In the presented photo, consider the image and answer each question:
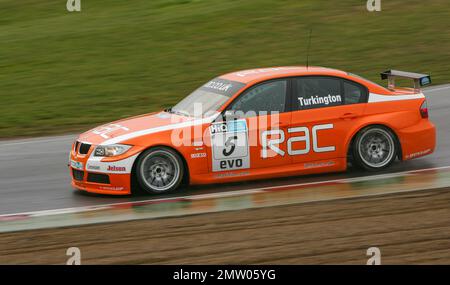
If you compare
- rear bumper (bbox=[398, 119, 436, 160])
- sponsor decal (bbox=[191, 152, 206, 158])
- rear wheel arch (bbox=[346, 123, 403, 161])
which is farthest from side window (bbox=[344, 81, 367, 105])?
sponsor decal (bbox=[191, 152, 206, 158])

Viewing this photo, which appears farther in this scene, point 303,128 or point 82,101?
point 82,101

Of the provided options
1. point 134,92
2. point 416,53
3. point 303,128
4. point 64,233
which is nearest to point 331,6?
point 416,53

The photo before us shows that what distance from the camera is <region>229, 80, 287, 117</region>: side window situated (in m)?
11.4

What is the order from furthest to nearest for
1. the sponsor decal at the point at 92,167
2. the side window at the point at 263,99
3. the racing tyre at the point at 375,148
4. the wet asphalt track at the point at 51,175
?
the racing tyre at the point at 375,148 < the side window at the point at 263,99 < the wet asphalt track at the point at 51,175 < the sponsor decal at the point at 92,167

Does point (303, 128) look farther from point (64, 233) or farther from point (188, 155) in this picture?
point (64, 233)

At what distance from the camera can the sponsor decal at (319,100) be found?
1158 centimetres

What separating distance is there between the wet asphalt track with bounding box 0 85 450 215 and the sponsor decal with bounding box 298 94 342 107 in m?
1.00

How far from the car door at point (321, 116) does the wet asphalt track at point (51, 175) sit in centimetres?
43

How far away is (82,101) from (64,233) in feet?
28.7

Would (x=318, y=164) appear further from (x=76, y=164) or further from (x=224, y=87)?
(x=76, y=164)
